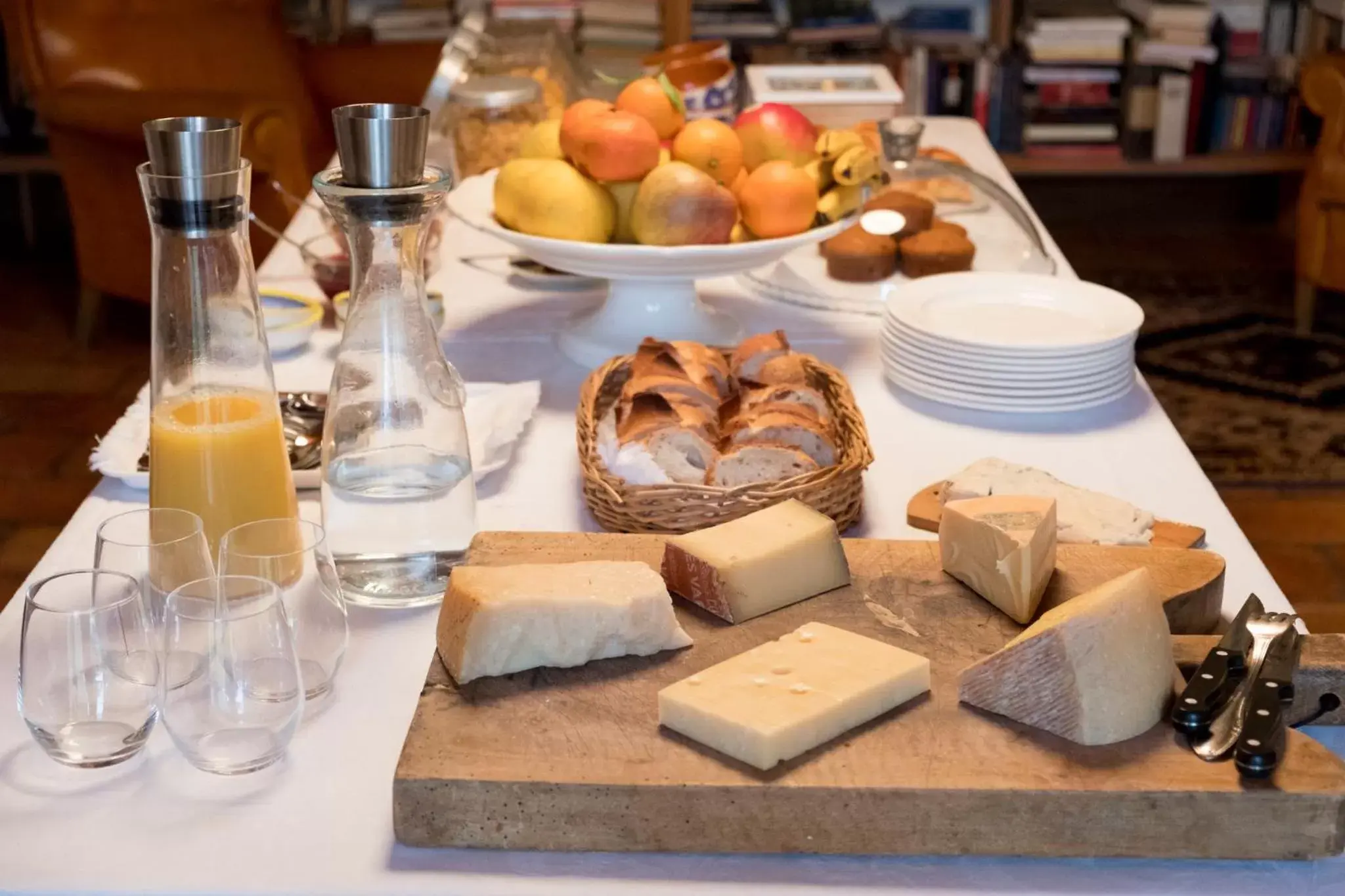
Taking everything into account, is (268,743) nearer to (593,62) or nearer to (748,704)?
(748,704)

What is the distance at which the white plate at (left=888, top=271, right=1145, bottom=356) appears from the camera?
4.75ft

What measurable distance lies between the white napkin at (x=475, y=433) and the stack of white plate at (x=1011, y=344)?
359mm

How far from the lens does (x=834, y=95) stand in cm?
232

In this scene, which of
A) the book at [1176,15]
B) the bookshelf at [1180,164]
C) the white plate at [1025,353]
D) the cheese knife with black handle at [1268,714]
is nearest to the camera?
the cheese knife with black handle at [1268,714]

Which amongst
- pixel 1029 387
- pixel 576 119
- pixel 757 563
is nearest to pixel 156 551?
pixel 757 563

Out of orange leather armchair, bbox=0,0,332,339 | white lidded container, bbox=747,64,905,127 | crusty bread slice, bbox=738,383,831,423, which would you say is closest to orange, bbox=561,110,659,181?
crusty bread slice, bbox=738,383,831,423

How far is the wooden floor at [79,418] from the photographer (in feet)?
8.39

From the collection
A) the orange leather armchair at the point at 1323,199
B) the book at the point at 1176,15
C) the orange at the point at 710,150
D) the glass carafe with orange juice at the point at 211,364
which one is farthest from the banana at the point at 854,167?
the book at the point at 1176,15

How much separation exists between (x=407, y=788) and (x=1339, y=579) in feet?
7.11

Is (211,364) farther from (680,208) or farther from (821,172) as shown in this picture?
(821,172)

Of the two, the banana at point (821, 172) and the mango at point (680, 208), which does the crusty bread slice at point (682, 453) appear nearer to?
the mango at point (680, 208)

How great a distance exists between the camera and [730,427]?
1162 mm

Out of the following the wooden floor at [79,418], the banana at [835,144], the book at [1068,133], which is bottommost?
the wooden floor at [79,418]

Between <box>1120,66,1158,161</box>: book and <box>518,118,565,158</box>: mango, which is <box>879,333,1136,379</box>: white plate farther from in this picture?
<box>1120,66,1158,161</box>: book
